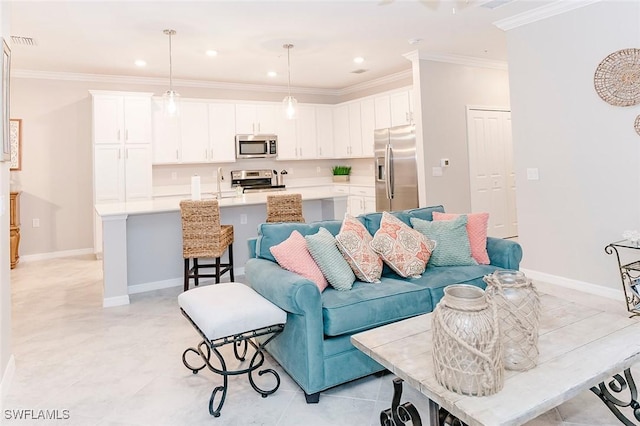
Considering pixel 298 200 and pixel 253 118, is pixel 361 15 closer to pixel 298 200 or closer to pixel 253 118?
pixel 298 200

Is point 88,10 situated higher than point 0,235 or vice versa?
point 88,10

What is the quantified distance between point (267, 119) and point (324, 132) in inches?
45.6

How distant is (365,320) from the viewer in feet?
7.29

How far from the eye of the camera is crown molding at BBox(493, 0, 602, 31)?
3.71 metres

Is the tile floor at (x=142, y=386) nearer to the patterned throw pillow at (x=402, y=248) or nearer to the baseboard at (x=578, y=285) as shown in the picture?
the baseboard at (x=578, y=285)

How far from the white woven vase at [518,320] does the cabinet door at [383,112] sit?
17.4ft

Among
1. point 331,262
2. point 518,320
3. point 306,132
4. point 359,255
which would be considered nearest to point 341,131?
point 306,132

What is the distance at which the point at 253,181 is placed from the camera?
7180mm

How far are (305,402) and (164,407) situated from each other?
0.75 metres

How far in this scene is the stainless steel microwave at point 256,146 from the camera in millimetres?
6888

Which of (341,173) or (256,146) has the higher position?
(256,146)

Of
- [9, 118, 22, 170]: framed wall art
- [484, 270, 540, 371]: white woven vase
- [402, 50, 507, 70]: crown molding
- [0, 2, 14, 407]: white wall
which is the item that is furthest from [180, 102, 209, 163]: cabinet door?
[484, 270, 540, 371]: white woven vase

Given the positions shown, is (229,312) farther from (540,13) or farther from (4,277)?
(540,13)

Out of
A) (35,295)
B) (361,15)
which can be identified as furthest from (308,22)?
(35,295)
